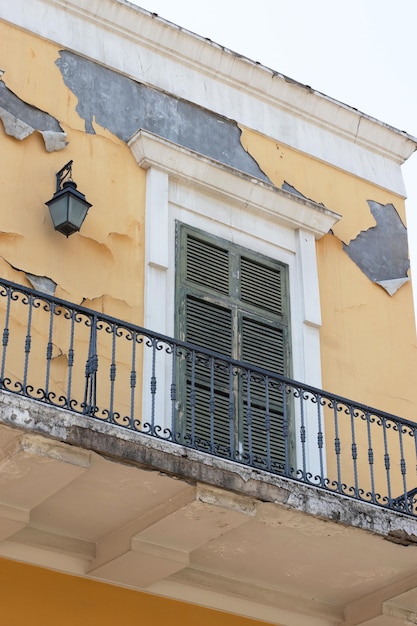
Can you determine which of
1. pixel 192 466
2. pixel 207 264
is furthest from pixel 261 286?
pixel 192 466

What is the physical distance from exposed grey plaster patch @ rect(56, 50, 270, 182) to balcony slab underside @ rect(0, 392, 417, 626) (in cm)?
320

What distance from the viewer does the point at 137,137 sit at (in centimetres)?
1034

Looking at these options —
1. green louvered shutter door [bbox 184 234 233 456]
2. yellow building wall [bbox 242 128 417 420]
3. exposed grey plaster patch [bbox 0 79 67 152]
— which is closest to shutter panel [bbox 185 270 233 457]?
green louvered shutter door [bbox 184 234 233 456]

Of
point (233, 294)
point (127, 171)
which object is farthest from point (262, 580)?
point (127, 171)

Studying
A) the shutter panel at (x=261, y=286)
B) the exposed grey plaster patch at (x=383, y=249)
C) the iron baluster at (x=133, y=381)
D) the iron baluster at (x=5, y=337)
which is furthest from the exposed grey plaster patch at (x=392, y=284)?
the iron baluster at (x=5, y=337)

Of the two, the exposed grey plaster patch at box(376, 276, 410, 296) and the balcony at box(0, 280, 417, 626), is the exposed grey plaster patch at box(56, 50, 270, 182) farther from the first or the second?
the balcony at box(0, 280, 417, 626)

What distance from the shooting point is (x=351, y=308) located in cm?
1105

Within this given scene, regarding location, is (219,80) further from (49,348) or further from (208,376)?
(49,348)

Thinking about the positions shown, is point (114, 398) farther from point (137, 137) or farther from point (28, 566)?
point (137, 137)

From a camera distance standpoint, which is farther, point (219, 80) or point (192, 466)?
point (219, 80)

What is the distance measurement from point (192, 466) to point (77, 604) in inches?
49.4

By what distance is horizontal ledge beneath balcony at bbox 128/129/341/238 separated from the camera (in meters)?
10.4

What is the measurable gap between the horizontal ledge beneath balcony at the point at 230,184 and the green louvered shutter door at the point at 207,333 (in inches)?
20.2

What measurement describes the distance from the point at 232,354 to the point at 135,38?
277cm
